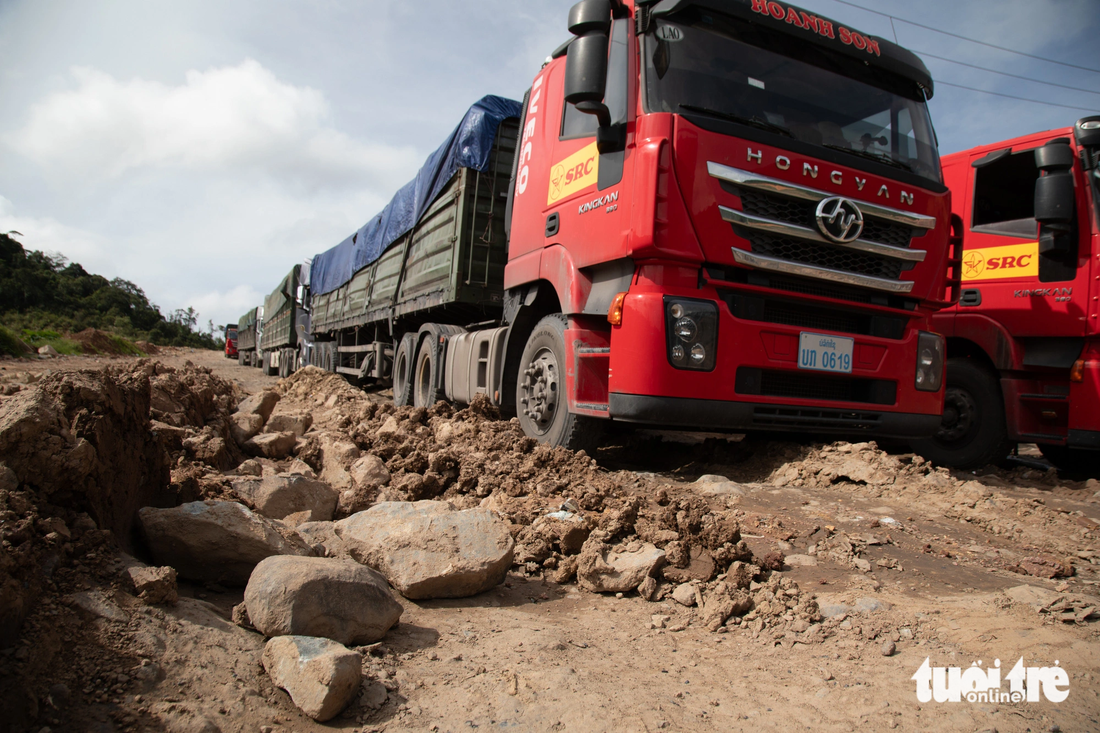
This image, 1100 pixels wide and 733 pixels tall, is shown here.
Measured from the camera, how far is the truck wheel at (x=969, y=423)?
16.5ft

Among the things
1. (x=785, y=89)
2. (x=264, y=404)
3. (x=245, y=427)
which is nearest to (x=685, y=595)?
(x=785, y=89)

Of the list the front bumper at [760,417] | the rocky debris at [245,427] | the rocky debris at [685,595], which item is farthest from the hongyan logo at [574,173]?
the rocky debris at [245,427]

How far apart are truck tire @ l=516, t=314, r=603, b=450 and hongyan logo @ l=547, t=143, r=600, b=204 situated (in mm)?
876

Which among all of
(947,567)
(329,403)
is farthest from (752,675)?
(329,403)

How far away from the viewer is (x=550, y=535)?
9.14 feet

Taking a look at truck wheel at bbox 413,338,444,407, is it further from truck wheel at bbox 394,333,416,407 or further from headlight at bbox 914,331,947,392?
headlight at bbox 914,331,947,392

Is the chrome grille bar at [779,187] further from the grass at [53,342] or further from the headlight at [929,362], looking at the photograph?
the grass at [53,342]

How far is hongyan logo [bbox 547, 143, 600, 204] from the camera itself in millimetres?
4055

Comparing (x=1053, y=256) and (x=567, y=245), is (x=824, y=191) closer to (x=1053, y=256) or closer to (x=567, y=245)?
(x=567, y=245)

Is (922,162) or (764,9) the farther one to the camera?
(922,162)

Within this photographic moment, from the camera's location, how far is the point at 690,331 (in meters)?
3.49

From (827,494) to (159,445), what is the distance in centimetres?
339

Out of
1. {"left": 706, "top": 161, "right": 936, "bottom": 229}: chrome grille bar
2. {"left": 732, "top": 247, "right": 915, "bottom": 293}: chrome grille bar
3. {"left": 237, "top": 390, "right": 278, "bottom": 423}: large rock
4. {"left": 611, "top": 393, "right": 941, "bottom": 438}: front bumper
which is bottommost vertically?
{"left": 237, "top": 390, "right": 278, "bottom": 423}: large rock

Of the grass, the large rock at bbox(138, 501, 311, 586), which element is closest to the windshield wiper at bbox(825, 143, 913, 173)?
the large rock at bbox(138, 501, 311, 586)
